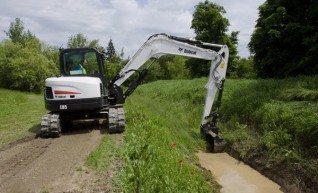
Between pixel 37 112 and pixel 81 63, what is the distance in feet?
19.3

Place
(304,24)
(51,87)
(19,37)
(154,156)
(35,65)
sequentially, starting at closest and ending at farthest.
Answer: (154,156)
(51,87)
(304,24)
(35,65)
(19,37)

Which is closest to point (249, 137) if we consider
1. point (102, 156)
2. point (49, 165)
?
point (102, 156)

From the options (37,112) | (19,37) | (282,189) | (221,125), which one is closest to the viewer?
(282,189)

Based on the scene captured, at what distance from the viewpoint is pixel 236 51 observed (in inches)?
1740

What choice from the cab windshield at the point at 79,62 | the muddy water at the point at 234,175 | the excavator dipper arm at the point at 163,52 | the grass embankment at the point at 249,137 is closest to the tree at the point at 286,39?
the grass embankment at the point at 249,137

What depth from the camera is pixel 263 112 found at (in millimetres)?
11945

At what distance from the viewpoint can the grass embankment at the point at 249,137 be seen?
6258 mm

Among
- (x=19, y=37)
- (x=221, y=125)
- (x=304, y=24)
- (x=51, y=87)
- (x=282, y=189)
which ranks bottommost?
(x=282, y=189)

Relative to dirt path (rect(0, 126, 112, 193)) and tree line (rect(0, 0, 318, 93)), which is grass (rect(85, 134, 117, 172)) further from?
tree line (rect(0, 0, 318, 93))

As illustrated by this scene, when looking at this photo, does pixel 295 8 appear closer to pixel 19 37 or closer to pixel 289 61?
pixel 289 61

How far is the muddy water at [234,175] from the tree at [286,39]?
372 inches

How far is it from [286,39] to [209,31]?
2184 cm

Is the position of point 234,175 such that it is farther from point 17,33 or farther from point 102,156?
point 17,33

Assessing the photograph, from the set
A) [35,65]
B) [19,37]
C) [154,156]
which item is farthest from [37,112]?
[19,37]
